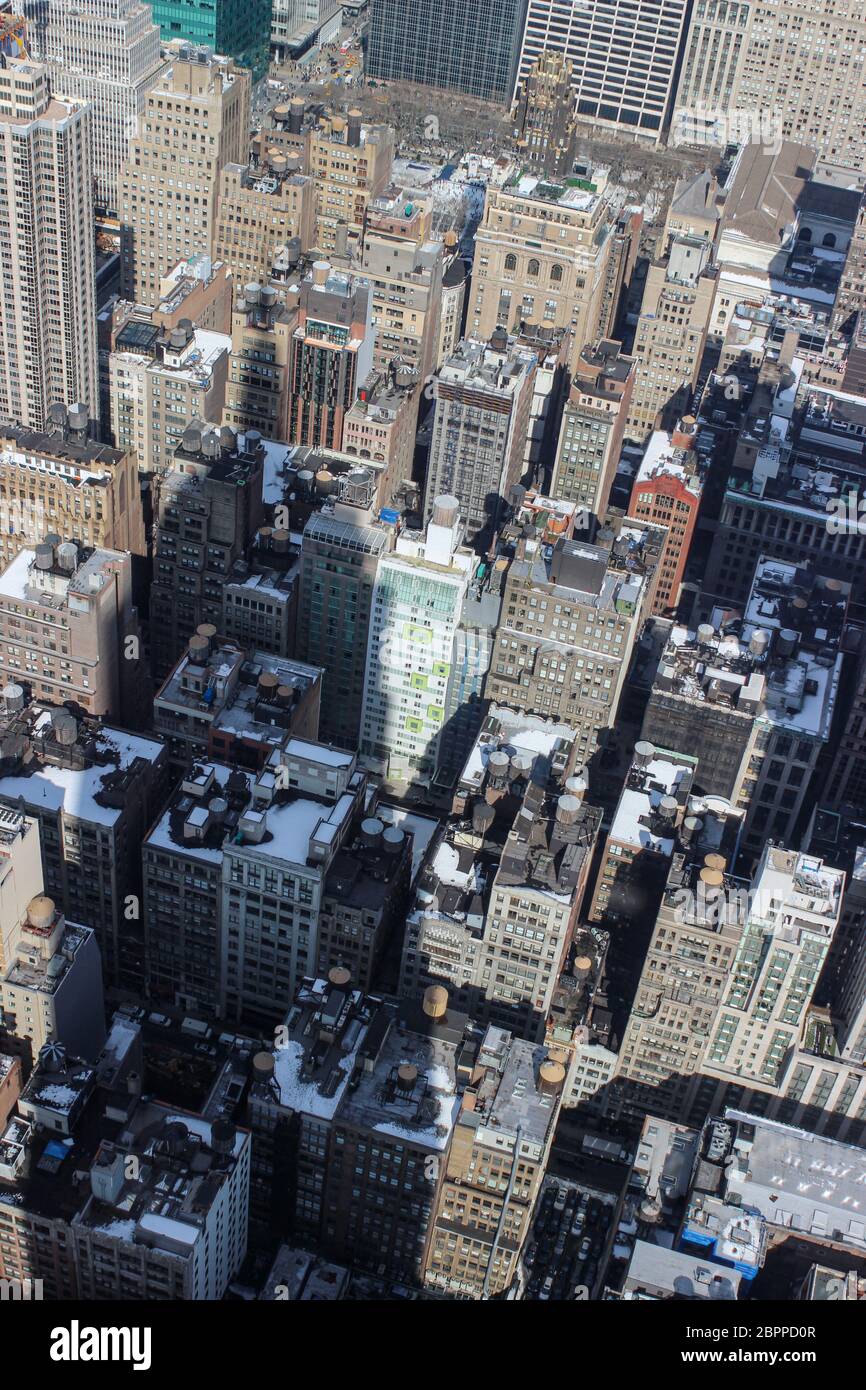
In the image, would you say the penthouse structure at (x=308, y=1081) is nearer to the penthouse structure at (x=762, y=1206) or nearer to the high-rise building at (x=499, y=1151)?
the high-rise building at (x=499, y=1151)

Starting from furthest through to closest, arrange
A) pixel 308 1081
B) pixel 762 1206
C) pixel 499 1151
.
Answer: pixel 762 1206 → pixel 308 1081 → pixel 499 1151

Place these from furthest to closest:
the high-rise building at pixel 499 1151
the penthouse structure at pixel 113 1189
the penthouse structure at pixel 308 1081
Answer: the penthouse structure at pixel 308 1081
the high-rise building at pixel 499 1151
the penthouse structure at pixel 113 1189

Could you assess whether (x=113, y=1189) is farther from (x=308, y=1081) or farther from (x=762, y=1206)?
(x=762, y=1206)

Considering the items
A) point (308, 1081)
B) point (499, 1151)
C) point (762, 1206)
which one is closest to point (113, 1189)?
point (308, 1081)

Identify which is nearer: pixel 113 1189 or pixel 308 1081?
pixel 113 1189

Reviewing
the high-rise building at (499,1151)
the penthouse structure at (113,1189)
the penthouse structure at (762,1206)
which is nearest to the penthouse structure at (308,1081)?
the penthouse structure at (113,1189)

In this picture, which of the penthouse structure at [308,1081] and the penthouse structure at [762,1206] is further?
the penthouse structure at [308,1081]

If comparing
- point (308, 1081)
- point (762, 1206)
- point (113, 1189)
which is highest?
point (113, 1189)

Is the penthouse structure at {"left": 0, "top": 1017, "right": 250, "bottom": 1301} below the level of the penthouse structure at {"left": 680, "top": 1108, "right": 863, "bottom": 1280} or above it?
above

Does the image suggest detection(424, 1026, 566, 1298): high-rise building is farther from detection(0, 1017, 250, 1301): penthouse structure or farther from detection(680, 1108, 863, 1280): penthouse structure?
detection(0, 1017, 250, 1301): penthouse structure

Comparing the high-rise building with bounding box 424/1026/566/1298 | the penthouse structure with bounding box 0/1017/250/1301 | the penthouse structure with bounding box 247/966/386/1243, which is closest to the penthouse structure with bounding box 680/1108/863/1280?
the high-rise building with bounding box 424/1026/566/1298
